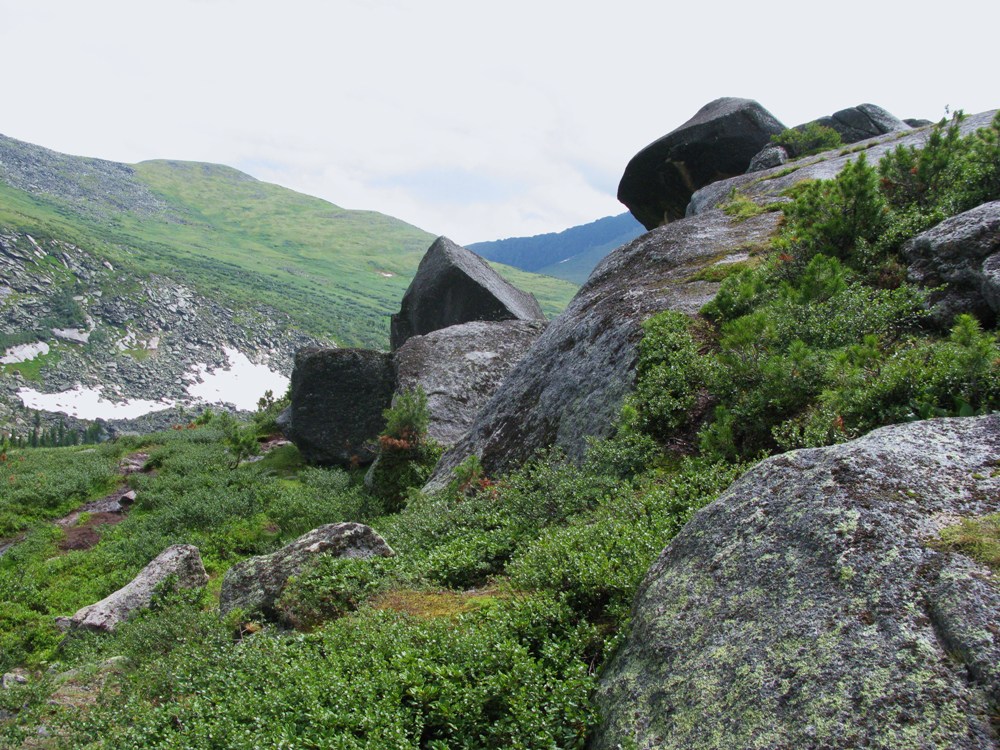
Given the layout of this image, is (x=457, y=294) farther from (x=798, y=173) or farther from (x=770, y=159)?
(x=798, y=173)

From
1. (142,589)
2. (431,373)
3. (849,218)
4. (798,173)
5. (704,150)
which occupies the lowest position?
(142,589)

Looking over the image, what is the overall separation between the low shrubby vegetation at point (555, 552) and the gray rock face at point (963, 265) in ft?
1.09

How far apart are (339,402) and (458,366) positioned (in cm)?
725

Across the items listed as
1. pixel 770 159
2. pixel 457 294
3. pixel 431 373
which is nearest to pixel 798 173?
pixel 770 159

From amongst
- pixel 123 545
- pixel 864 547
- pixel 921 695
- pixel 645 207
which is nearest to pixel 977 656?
pixel 921 695

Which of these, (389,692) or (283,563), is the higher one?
(389,692)

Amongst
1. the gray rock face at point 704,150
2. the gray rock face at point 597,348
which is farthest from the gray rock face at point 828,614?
the gray rock face at point 704,150

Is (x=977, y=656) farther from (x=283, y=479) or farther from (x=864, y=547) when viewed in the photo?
(x=283, y=479)

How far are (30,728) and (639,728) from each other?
8241mm

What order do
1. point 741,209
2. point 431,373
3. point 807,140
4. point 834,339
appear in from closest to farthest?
1. point 834,339
2. point 741,209
3. point 431,373
4. point 807,140

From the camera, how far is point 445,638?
6457 millimetres

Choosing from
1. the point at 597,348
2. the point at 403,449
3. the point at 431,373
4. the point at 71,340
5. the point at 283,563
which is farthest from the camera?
the point at 71,340

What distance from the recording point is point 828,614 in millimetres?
4551

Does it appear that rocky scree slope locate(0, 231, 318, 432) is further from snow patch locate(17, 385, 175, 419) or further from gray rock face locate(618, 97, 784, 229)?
gray rock face locate(618, 97, 784, 229)
